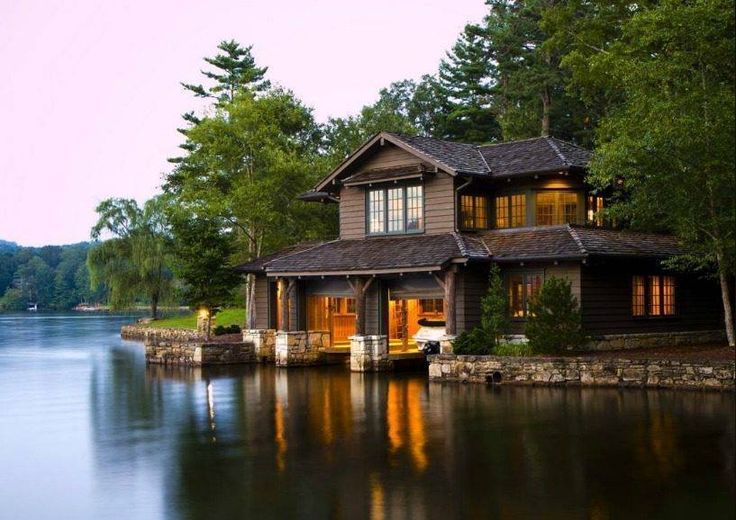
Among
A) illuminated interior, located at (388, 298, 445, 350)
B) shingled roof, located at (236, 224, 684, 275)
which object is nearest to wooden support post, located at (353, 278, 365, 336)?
shingled roof, located at (236, 224, 684, 275)

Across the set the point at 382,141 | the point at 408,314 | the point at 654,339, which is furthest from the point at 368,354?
the point at 654,339

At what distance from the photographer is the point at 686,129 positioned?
24.8 meters

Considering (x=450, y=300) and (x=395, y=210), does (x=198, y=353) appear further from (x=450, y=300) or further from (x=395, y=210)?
(x=450, y=300)

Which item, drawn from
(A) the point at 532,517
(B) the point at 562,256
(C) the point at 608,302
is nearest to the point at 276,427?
(A) the point at 532,517

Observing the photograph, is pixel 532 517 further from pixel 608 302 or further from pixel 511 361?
pixel 608 302

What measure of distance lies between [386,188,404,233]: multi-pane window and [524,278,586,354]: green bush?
27.9ft

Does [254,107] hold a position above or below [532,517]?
above

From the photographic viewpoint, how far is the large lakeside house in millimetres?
30719

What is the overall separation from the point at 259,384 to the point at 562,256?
10.7m

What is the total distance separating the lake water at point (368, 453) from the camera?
1193cm

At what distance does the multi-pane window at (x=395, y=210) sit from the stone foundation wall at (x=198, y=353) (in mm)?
8005

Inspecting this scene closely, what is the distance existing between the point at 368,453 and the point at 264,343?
22599mm

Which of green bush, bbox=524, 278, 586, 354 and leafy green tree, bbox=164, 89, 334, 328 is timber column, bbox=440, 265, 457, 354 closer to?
green bush, bbox=524, 278, 586, 354

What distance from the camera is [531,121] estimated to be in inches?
2141
